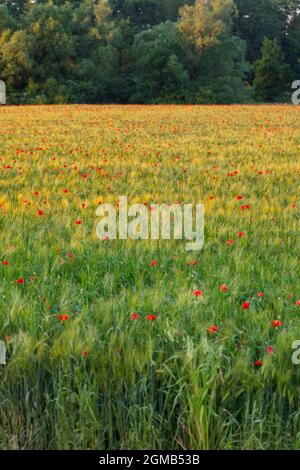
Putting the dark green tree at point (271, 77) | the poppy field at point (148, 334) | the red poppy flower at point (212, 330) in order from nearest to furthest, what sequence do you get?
the poppy field at point (148, 334) → the red poppy flower at point (212, 330) → the dark green tree at point (271, 77)

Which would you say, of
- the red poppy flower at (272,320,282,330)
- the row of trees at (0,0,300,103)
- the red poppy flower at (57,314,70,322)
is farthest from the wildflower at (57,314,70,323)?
the row of trees at (0,0,300,103)

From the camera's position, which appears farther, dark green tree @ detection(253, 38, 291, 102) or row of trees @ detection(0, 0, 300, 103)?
dark green tree @ detection(253, 38, 291, 102)

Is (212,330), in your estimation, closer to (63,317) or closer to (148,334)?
(148,334)

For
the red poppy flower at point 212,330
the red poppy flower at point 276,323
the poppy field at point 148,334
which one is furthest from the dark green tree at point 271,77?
the red poppy flower at point 212,330

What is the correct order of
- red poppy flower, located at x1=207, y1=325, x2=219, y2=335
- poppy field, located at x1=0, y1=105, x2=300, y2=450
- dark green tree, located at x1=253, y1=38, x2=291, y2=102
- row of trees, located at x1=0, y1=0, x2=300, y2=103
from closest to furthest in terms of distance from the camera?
poppy field, located at x1=0, y1=105, x2=300, y2=450 < red poppy flower, located at x1=207, y1=325, x2=219, y2=335 < row of trees, located at x1=0, y1=0, x2=300, y2=103 < dark green tree, located at x1=253, y1=38, x2=291, y2=102

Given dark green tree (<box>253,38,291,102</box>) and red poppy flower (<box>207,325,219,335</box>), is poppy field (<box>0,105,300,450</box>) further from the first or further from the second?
dark green tree (<box>253,38,291,102</box>)

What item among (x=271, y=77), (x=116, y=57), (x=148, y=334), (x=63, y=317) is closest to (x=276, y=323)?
(x=148, y=334)

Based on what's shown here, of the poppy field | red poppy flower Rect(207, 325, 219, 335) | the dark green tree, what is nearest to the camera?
the poppy field

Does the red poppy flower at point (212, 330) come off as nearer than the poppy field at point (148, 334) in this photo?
No

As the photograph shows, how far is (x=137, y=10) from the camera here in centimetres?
7069

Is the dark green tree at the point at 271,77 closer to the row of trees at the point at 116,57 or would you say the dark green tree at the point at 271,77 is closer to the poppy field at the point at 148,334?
the row of trees at the point at 116,57

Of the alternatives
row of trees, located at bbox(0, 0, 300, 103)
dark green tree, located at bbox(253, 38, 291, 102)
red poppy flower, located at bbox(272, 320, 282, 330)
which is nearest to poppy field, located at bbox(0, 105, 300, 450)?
red poppy flower, located at bbox(272, 320, 282, 330)

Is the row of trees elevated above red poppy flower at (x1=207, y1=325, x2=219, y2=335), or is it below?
above

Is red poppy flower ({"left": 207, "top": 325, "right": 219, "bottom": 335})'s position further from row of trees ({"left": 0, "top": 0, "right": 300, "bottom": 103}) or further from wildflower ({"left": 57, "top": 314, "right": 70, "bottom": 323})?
row of trees ({"left": 0, "top": 0, "right": 300, "bottom": 103})
